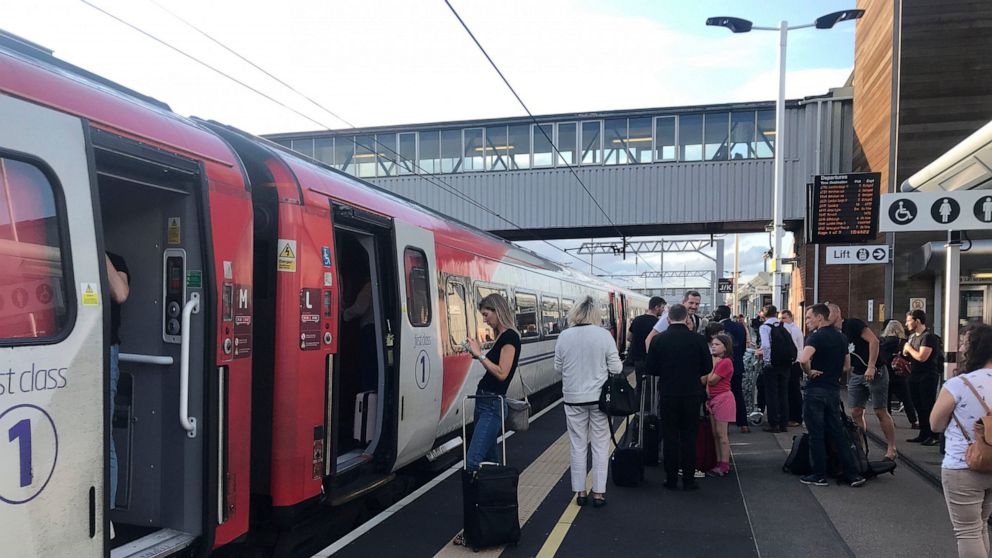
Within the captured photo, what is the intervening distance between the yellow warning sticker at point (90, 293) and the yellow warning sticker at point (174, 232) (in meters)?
0.84

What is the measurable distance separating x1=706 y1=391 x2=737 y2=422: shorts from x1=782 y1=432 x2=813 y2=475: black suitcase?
727mm

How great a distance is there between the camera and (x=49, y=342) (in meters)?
2.75

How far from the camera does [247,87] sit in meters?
9.67

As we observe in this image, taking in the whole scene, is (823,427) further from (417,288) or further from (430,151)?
(430,151)

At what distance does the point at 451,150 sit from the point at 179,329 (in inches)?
763

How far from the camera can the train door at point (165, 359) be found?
371 cm

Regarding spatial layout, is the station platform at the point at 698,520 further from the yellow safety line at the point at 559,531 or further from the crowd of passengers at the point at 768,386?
the crowd of passengers at the point at 768,386

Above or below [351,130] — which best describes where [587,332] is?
below

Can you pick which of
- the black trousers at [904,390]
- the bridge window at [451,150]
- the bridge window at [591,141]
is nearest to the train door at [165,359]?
the black trousers at [904,390]

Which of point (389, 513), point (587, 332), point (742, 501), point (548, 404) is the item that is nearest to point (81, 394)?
point (389, 513)

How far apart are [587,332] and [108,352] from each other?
378 centimetres

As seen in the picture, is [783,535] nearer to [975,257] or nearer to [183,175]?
[183,175]

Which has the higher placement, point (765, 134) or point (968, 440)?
point (765, 134)

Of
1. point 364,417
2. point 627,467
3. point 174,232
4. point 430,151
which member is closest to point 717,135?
point 430,151
